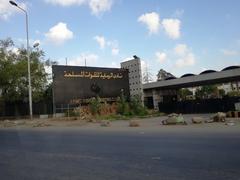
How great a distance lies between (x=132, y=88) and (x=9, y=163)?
38.0m

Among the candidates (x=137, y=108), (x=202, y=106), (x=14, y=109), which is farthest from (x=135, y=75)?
(x=14, y=109)

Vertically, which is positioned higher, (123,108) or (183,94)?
(183,94)

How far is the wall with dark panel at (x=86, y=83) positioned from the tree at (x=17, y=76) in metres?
5.75

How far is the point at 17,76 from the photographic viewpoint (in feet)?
146

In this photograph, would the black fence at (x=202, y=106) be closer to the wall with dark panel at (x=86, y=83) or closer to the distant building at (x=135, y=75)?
the distant building at (x=135, y=75)

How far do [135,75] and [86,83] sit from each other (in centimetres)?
615

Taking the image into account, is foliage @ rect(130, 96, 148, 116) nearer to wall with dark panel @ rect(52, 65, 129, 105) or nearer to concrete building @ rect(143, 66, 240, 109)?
wall with dark panel @ rect(52, 65, 129, 105)

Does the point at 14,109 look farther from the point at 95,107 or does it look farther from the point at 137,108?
the point at 137,108

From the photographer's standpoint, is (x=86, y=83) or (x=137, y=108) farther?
(x=86, y=83)

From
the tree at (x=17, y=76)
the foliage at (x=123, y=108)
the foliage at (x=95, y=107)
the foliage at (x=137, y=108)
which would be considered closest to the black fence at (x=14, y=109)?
the tree at (x=17, y=76)

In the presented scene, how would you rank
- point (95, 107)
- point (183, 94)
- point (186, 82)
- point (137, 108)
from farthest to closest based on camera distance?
point (183, 94), point (186, 82), point (137, 108), point (95, 107)

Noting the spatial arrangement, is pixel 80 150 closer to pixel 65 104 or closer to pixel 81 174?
pixel 81 174

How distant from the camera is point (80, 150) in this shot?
40.1 ft

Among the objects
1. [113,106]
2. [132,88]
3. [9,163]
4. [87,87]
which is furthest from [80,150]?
[132,88]
